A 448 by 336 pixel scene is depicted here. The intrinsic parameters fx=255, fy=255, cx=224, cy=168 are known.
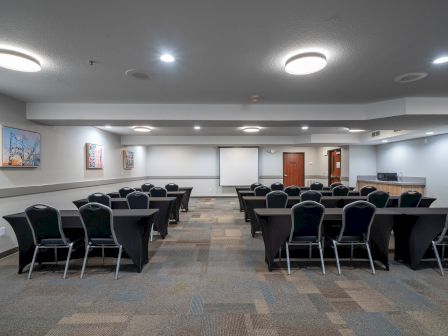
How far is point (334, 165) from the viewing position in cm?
1106

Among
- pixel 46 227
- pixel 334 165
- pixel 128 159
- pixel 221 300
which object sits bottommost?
pixel 221 300

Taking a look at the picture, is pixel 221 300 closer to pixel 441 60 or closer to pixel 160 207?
pixel 160 207

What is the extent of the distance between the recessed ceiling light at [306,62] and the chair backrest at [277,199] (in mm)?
2605

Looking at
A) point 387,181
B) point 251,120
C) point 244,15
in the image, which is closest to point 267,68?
point 244,15

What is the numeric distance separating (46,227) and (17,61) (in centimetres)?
193

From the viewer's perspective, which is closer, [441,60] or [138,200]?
[441,60]

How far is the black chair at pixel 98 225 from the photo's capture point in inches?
122

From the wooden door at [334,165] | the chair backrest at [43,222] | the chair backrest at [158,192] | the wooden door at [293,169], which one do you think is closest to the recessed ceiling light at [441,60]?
the chair backrest at [43,222]

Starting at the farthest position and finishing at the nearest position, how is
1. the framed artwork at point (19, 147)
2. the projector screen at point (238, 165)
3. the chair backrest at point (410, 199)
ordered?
the projector screen at point (238, 165) → the chair backrest at point (410, 199) → the framed artwork at point (19, 147)

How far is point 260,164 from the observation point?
11.6m

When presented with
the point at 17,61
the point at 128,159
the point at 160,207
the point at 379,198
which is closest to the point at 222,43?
the point at 17,61

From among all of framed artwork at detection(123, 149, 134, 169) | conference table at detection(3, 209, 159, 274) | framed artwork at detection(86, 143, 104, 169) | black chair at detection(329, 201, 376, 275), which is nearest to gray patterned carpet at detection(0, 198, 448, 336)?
conference table at detection(3, 209, 159, 274)

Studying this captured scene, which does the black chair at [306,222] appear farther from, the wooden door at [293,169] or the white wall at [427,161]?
the wooden door at [293,169]

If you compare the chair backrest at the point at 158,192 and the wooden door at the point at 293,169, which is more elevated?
the wooden door at the point at 293,169
